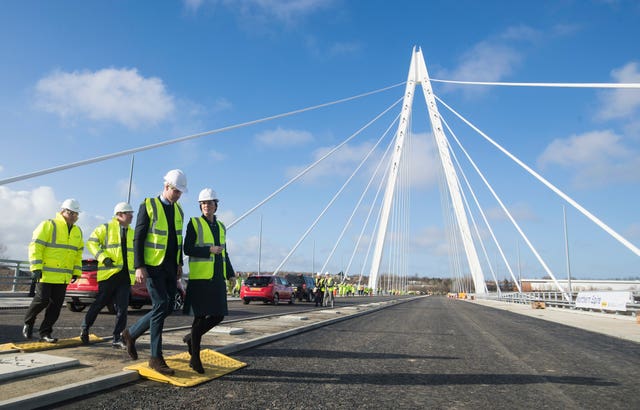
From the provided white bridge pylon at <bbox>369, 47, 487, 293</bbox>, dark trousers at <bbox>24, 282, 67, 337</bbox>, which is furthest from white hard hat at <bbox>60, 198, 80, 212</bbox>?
white bridge pylon at <bbox>369, 47, 487, 293</bbox>

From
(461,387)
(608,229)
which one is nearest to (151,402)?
(461,387)

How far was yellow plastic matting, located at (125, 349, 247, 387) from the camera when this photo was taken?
14.0 feet

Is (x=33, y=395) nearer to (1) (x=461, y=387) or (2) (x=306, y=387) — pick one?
(2) (x=306, y=387)

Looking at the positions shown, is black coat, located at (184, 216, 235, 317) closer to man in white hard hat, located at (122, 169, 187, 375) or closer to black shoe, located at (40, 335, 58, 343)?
man in white hard hat, located at (122, 169, 187, 375)

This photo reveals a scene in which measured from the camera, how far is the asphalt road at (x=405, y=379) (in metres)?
3.89

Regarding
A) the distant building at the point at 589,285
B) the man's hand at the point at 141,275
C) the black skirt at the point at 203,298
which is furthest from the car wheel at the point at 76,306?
the distant building at the point at 589,285

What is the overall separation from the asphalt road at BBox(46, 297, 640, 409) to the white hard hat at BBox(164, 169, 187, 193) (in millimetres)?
1946

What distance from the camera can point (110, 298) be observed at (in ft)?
20.5

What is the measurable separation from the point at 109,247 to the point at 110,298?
0.71 m

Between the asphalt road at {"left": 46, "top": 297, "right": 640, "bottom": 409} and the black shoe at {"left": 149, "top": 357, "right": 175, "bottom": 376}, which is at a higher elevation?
the black shoe at {"left": 149, "top": 357, "right": 175, "bottom": 376}

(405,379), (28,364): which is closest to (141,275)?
(28,364)

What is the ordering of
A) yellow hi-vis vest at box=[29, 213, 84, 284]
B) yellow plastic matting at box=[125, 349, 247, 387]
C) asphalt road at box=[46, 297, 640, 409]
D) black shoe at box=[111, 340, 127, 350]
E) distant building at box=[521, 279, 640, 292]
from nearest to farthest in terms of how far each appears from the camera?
asphalt road at box=[46, 297, 640, 409] < yellow plastic matting at box=[125, 349, 247, 387] < black shoe at box=[111, 340, 127, 350] < yellow hi-vis vest at box=[29, 213, 84, 284] < distant building at box=[521, 279, 640, 292]

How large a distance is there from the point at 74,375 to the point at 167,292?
1078 mm

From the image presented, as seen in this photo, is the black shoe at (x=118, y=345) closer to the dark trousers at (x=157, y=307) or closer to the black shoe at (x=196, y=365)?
the dark trousers at (x=157, y=307)
